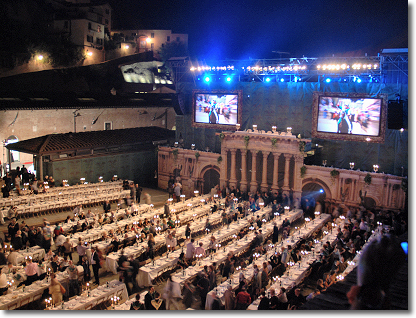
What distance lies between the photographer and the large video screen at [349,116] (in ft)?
77.6

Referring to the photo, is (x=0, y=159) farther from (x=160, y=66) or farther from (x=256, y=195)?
(x=160, y=66)

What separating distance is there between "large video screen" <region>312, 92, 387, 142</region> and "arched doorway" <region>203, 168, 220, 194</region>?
841 cm

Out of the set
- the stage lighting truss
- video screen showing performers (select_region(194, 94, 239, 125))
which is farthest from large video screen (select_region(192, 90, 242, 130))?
the stage lighting truss

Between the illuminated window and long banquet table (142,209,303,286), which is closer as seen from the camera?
long banquet table (142,209,303,286)

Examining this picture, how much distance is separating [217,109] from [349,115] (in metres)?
10.4

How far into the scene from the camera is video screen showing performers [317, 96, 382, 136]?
23750 mm

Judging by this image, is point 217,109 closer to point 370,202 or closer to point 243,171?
point 243,171

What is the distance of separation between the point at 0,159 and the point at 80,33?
67.1 feet

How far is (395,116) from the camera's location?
67.4 feet

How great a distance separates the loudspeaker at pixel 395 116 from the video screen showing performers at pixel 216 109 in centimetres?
1181

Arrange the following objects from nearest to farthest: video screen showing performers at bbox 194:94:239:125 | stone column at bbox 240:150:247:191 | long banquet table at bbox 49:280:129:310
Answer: long banquet table at bbox 49:280:129:310
stone column at bbox 240:150:247:191
video screen showing performers at bbox 194:94:239:125

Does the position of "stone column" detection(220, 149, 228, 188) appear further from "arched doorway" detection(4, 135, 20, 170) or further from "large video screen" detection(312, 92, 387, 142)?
"arched doorway" detection(4, 135, 20, 170)

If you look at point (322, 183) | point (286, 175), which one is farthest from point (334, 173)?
point (286, 175)

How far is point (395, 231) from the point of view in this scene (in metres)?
18.4
